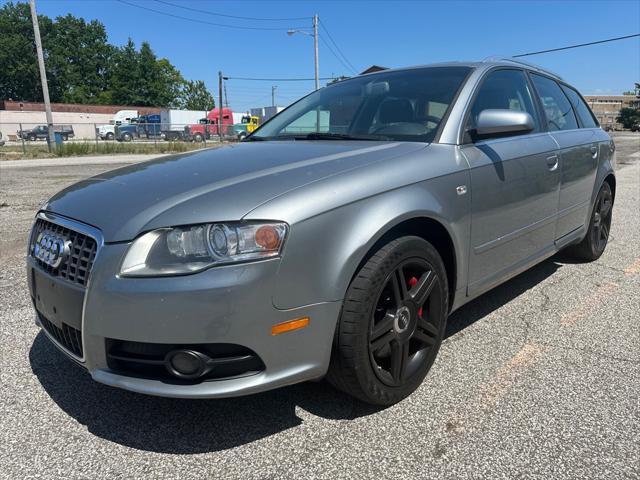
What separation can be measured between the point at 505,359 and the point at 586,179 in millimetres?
2049

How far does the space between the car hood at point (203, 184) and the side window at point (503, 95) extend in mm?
674

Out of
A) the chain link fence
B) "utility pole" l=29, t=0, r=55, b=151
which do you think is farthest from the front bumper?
the chain link fence

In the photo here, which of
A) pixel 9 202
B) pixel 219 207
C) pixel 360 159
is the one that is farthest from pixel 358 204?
pixel 9 202

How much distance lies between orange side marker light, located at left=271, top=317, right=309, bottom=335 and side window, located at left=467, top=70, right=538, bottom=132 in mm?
1559

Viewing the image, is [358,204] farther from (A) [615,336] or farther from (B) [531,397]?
(A) [615,336]

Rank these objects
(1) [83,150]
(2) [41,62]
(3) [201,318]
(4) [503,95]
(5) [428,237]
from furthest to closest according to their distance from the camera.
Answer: (1) [83,150]
(2) [41,62]
(4) [503,95]
(5) [428,237]
(3) [201,318]

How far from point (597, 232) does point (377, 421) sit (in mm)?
3494

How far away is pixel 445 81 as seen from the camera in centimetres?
309

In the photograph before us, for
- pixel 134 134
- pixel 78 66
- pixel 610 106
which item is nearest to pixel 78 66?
pixel 78 66

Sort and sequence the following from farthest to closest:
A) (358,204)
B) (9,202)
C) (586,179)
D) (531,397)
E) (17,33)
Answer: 1. (17,33)
2. (9,202)
3. (586,179)
4. (531,397)
5. (358,204)

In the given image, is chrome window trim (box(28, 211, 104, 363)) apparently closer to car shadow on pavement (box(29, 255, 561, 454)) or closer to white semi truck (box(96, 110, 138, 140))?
car shadow on pavement (box(29, 255, 561, 454))

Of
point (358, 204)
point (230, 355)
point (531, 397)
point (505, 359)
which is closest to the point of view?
point (230, 355)

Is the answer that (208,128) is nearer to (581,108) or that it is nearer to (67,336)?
(581,108)

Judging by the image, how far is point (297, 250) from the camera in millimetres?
1887
